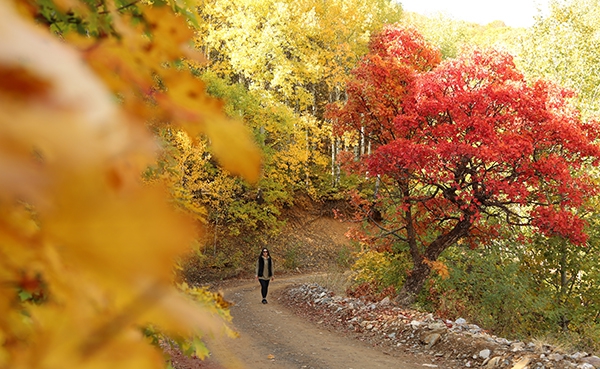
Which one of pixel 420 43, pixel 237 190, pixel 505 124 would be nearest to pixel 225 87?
pixel 237 190

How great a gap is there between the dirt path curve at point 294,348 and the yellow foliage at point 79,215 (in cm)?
602

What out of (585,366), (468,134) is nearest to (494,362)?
(585,366)

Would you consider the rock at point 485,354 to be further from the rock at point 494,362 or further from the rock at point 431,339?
the rock at point 431,339

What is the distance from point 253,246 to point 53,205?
2259 cm

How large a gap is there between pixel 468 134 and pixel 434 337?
3.64m

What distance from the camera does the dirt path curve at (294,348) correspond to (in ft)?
26.0

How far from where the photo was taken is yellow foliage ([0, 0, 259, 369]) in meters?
0.26

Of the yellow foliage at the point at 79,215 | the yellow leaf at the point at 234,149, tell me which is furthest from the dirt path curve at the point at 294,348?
the yellow foliage at the point at 79,215

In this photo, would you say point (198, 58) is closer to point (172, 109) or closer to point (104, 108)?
point (172, 109)

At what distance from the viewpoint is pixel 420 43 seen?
11.0 meters

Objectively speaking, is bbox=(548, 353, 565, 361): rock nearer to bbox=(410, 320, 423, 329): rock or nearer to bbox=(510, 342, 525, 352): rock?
bbox=(510, 342, 525, 352): rock

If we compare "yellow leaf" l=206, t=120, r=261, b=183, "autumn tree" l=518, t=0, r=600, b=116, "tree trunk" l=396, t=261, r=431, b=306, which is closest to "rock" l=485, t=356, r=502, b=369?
"tree trunk" l=396, t=261, r=431, b=306

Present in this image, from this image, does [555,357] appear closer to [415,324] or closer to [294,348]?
[415,324]

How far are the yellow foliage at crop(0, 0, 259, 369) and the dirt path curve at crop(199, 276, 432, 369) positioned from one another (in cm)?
602
